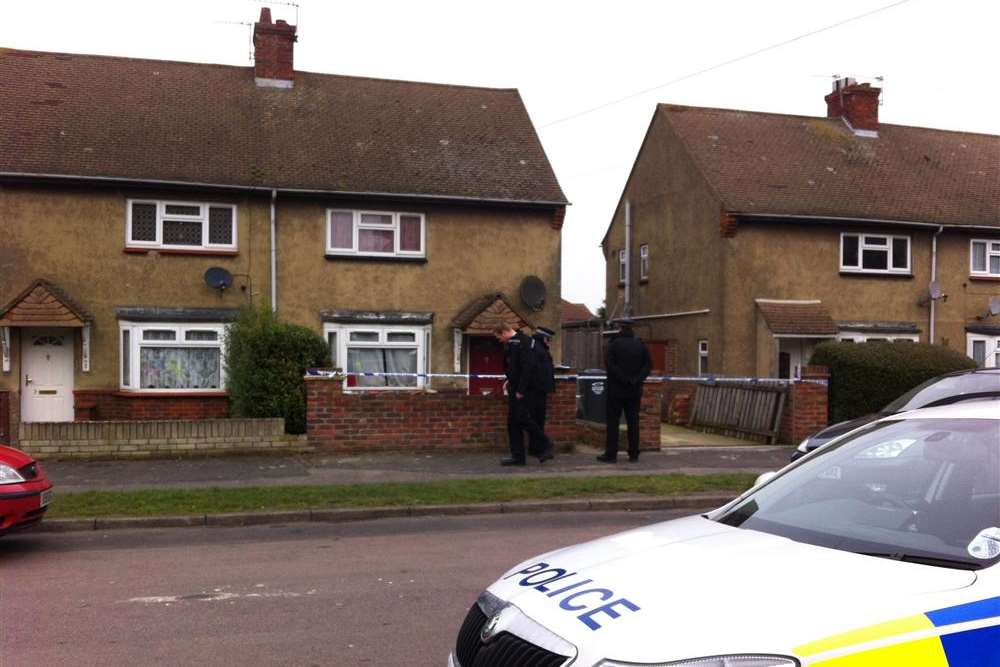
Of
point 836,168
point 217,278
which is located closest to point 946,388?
point 217,278

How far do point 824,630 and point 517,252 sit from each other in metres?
16.5

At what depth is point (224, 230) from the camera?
17.7m

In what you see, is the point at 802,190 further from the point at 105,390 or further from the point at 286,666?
the point at 286,666

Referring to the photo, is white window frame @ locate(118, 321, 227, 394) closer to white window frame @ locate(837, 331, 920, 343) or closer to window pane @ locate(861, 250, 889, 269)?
white window frame @ locate(837, 331, 920, 343)

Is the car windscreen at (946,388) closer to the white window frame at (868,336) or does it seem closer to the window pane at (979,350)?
the white window frame at (868,336)

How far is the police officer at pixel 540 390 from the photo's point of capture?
12703 mm

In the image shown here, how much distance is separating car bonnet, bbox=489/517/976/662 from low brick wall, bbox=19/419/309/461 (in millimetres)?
10324

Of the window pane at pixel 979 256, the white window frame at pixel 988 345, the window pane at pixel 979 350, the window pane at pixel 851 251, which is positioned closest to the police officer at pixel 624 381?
the window pane at pixel 851 251

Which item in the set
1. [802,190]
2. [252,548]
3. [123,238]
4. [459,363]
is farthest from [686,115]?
[252,548]

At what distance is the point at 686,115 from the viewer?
2403 centimetres

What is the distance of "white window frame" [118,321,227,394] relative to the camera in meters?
17.0

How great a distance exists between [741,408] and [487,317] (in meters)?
5.08

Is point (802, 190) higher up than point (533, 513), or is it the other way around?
point (802, 190)

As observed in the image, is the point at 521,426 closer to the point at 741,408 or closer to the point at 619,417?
the point at 619,417
